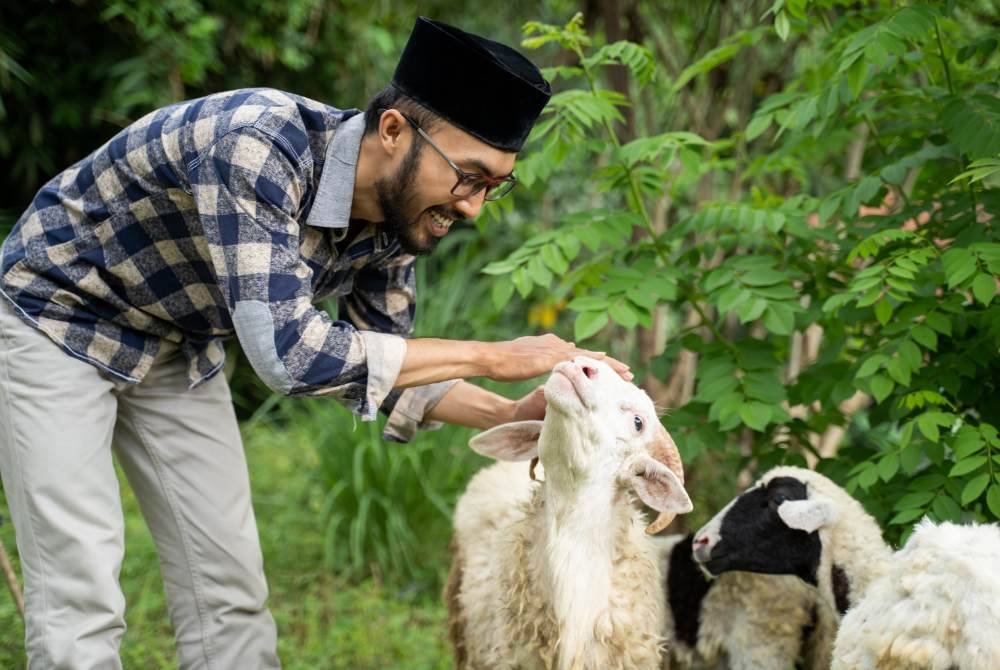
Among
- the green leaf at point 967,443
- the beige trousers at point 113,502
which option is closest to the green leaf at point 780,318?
the green leaf at point 967,443

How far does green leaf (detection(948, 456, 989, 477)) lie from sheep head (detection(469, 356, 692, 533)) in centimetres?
80

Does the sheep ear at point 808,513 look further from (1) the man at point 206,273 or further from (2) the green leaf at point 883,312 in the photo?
(1) the man at point 206,273

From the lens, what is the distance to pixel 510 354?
254 cm

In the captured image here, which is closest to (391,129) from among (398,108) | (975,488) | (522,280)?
(398,108)

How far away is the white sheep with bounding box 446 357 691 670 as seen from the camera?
8.35 ft

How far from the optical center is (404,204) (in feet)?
8.77

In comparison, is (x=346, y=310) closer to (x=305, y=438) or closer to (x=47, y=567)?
(x=47, y=567)

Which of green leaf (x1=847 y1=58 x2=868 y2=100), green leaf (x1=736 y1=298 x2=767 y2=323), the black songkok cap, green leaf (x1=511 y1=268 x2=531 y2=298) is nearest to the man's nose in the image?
the black songkok cap

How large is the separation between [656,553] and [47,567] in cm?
194

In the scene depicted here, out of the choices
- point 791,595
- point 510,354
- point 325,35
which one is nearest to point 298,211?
point 510,354

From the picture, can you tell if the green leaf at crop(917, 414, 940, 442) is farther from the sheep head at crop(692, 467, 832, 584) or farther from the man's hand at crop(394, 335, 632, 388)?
the man's hand at crop(394, 335, 632, 388)

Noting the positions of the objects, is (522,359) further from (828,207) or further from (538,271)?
(828,207)

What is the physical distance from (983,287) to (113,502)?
2579 millimetres

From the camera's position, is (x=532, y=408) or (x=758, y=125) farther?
(x=758, y=125)
